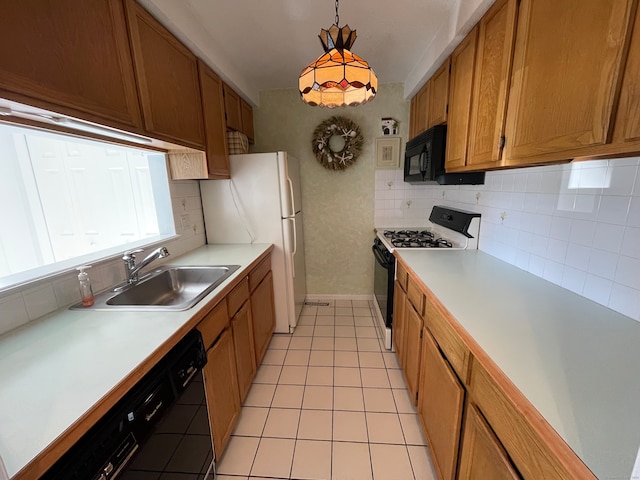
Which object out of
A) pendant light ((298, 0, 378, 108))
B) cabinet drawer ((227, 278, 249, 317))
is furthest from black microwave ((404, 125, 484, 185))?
cabinet drawer ((227, 278, 249, 317))

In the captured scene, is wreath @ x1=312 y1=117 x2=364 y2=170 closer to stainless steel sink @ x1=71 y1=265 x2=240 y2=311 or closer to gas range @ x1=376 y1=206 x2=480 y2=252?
gas range @ x1=376 y1=206 x2=480 y2=252

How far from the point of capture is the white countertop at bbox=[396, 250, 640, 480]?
1.85 ft

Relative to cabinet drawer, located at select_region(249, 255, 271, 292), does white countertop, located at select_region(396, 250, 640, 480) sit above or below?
above

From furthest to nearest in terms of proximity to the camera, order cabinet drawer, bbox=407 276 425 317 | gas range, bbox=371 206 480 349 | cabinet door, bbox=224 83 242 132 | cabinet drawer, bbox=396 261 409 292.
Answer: cabinet door, bbox=224 83 242 132 < gas range, bbox=371 206 480 349 < cabinet drawer, bbox=396 261 409 292 < cabinet drawer, bbox=407 276 425 317

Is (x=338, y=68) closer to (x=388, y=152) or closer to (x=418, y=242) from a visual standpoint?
(x=418, y=242)

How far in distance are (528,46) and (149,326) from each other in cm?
189

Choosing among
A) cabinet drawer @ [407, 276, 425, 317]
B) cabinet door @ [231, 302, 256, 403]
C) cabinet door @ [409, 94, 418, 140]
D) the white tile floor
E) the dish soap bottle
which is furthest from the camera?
cabinet door @ [409, 94, 418, 140]

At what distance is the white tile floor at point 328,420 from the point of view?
1.40 metres

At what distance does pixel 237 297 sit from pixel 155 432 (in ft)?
2.61

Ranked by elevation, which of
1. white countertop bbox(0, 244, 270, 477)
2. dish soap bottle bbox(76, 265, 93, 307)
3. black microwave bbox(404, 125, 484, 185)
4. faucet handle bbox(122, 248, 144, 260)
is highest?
black microwave bbox(404, 125, 484, 185)

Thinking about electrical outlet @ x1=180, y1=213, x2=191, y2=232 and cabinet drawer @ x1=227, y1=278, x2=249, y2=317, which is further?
electrical outlet @ x1=180, y1=213, x2=191, y2=232

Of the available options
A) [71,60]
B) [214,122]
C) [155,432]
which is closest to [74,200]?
[214,122]

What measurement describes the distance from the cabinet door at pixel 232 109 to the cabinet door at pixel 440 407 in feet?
7.29

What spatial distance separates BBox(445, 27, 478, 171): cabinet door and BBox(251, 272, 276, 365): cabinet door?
168 centimetres
